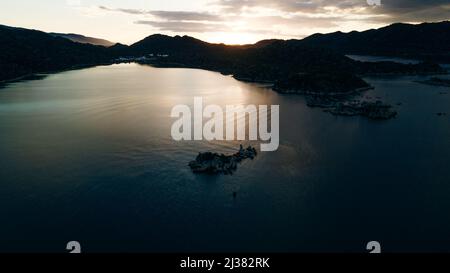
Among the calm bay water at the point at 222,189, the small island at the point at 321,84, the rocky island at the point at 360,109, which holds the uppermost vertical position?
the small island at the point at 321,84

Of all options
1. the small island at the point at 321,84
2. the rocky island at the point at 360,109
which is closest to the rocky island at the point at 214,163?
the rocky island at the point at 360,109

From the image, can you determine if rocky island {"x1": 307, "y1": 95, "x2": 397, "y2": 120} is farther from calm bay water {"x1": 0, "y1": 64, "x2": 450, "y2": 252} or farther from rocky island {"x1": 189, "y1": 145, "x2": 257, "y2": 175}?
rocky island {"x1": 189, "y1": 145, "x2": 257, "y2": 175}

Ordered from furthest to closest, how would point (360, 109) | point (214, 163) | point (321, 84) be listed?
point (321, 84)
point (360, 109)
point (214, 163)

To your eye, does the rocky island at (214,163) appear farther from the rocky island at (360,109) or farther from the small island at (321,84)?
the small island at (321,84)

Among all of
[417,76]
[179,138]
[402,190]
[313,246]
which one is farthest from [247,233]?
[417,76]

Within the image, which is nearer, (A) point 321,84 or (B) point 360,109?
(B) point 360,109

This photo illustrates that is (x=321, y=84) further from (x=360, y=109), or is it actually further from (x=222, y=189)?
(x=222, y=189)

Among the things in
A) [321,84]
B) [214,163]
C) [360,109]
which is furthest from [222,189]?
[321,84]

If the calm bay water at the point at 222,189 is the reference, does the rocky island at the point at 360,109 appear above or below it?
above
